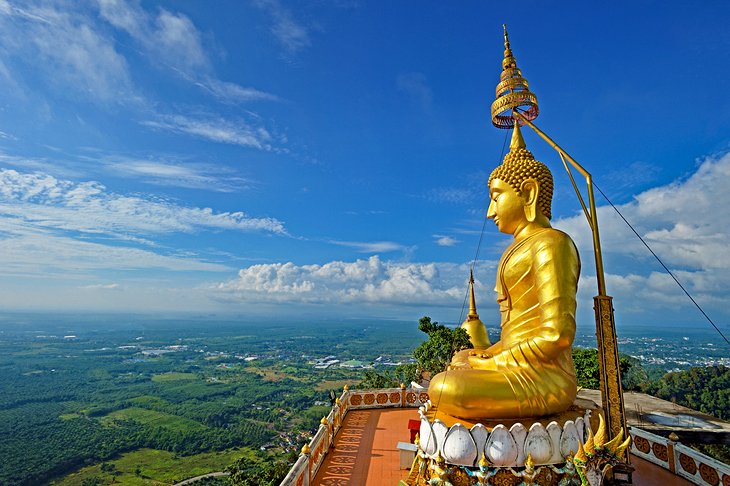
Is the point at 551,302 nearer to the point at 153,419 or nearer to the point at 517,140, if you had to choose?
the point at 517,140

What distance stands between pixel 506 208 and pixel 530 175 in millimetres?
825

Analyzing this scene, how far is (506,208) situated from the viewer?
850cm

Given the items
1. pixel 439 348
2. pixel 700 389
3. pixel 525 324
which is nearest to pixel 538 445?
pixel 525 324

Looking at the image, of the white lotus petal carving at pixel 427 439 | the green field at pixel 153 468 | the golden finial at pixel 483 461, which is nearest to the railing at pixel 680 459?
the golden finial at pixel 483 461

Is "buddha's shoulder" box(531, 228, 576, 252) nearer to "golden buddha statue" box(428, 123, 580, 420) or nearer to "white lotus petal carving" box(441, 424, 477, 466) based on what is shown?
"golden buddha statue" box(428, 123, 580, 420)

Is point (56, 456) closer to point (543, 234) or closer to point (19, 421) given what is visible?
point (19, 421)

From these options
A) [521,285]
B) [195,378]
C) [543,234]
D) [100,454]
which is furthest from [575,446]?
[195,378]

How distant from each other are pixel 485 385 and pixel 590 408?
248 centimetres

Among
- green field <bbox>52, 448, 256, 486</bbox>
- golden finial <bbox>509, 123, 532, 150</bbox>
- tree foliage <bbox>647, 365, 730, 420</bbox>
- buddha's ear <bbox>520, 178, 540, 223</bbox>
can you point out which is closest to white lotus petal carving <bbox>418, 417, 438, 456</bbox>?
buddha's ear <bbox>520, 178, 540, 223</bbox>

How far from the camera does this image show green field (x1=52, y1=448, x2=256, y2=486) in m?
39.7

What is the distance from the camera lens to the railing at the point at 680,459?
7250 millimetres

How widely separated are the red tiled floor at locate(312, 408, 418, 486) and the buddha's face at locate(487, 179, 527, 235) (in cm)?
554

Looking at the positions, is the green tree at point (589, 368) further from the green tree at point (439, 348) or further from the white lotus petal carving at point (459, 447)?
the white lotus petal carving at point (459, 447)

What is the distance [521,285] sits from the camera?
768 centimetres
